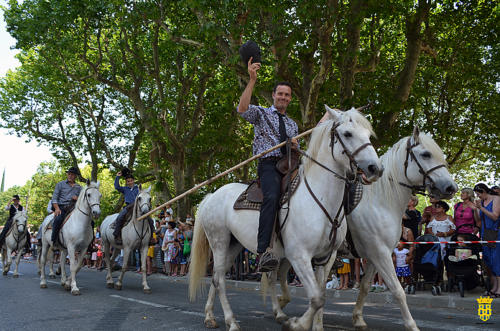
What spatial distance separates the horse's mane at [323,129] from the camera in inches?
194

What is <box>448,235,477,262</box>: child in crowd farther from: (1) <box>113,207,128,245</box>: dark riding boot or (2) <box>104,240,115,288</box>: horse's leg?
(2) <box>104,240,115,288</box>: horse's leg

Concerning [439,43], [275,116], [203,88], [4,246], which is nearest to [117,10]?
[203,88]

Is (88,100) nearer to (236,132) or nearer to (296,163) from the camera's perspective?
(236,132)

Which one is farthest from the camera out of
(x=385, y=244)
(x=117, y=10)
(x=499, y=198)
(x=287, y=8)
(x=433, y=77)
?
(x=433, y=77)

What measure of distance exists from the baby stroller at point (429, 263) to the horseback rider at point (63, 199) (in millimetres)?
8627

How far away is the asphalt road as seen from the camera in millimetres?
6235

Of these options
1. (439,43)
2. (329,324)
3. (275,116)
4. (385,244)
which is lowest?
(329,324)

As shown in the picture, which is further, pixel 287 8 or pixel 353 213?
pixel 287 8

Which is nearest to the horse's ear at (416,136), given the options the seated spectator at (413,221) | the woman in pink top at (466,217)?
the woman in pink top at (466,217)

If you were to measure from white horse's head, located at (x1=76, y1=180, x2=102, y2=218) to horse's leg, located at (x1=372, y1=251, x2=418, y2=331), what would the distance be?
7.02m

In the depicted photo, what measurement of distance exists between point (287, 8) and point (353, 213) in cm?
858

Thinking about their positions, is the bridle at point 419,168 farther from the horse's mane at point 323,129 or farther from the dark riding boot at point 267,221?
the dark riding boot at point 267,221

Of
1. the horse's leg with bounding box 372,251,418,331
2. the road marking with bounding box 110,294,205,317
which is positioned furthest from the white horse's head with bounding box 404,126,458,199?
the road marking with bounding box 110,294,205,317

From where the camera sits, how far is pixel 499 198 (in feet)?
30.3
